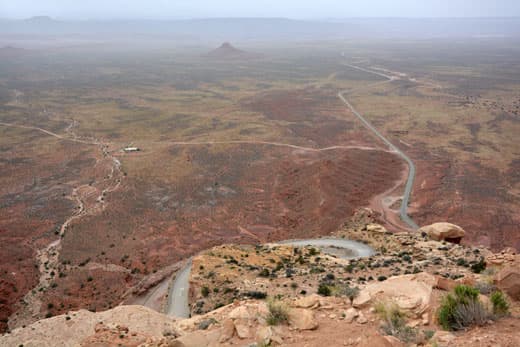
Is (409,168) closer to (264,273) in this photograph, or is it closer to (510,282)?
(264,273)

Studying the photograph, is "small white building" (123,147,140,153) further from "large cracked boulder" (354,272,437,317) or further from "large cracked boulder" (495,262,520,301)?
"large cracked boulder" (495,262,520,301)

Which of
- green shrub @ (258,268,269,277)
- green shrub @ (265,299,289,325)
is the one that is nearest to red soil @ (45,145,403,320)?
green shrub @ (258,268,269,277)

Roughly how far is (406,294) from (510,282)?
328 cm

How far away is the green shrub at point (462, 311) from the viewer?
10.7m

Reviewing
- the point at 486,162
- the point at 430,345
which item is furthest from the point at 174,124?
the point at 430,345

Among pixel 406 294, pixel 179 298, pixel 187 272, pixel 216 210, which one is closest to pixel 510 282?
pixel 406 294

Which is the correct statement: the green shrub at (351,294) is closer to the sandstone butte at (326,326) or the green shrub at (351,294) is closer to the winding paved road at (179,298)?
the sandstone butte at (326,326)

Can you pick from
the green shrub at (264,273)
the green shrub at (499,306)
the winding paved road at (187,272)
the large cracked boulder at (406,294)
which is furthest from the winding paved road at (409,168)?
the green shrub at (499,306)

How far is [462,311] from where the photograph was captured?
1076 centimetres

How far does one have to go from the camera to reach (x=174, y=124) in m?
82.5

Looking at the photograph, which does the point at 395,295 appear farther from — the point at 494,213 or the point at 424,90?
the point at 424,90

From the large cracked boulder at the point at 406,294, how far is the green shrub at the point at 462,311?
3.52 feet

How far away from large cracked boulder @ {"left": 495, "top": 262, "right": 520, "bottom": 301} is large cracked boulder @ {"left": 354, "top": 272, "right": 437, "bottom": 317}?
204 cm

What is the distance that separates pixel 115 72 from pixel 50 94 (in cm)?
5035
